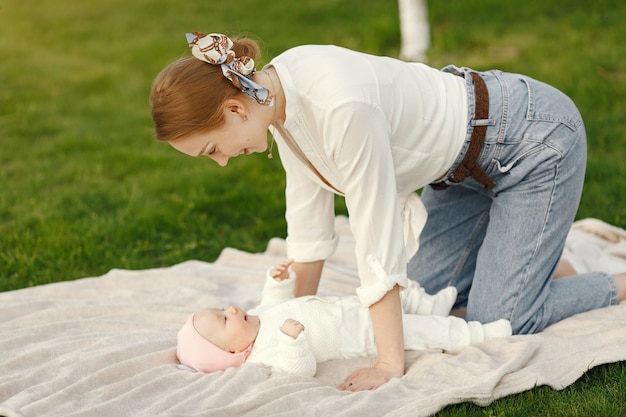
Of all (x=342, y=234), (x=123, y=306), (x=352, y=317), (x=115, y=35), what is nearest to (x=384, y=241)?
(x=352, y=317)

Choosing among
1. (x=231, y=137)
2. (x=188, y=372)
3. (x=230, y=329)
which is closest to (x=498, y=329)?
(x=230, y=329)

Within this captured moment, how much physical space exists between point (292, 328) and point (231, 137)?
735 mm

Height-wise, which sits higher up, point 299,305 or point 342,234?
point 299,305

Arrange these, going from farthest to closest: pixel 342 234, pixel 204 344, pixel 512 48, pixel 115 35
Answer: pixel 115 35 → pixel 512 48 → pixel 342 234 → pixel 204 344

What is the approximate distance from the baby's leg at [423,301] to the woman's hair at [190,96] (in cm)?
111

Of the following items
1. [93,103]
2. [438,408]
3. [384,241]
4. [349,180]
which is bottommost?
[93,103]

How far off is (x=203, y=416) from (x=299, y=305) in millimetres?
624

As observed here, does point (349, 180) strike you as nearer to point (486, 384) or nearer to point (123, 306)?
point (486, 384)

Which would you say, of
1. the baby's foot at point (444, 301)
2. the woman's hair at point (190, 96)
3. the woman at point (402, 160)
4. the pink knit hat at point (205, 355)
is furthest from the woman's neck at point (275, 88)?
the baby's foot at point (444, 301)

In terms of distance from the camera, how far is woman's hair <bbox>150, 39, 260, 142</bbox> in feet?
8.73

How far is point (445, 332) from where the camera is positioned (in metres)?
3.22

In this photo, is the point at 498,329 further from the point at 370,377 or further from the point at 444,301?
the point at 370,377

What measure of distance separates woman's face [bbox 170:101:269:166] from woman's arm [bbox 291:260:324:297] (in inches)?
30.0

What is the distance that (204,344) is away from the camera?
311 centimetres
